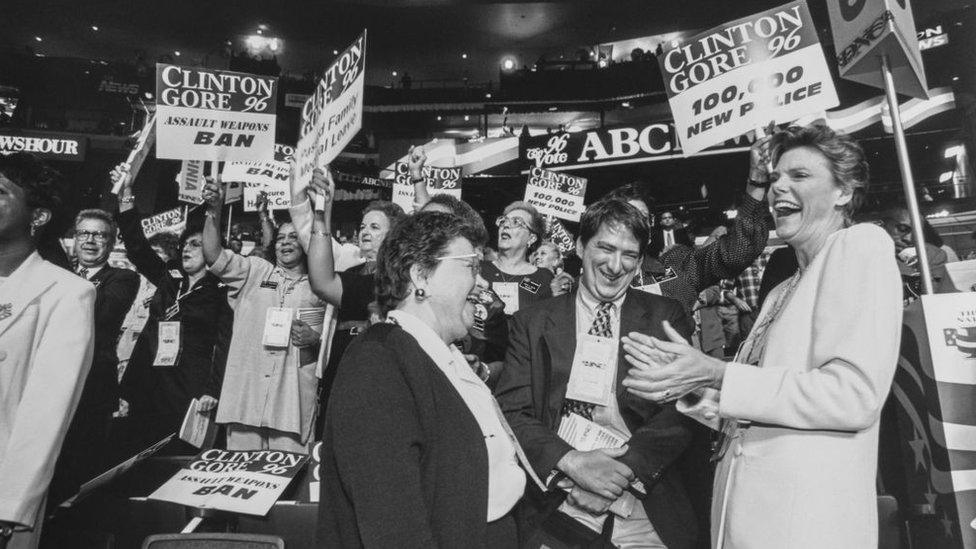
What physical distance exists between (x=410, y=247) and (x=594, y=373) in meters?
0.94

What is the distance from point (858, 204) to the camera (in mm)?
1851

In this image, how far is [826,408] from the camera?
1.45 meters

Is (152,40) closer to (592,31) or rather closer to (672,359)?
(592,31)

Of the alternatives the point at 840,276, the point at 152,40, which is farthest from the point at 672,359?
the point at 152,40

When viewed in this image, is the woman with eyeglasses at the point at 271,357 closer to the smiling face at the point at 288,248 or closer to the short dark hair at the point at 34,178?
the smiling face at the point at 288,248

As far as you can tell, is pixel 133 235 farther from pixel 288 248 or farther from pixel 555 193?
A: pixel 555 193

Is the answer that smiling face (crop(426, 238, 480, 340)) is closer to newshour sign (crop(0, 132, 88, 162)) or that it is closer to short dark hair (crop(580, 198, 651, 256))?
short dark hair (crop(580, 198, 651, 256))

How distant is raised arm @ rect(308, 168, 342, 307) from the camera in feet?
10.2

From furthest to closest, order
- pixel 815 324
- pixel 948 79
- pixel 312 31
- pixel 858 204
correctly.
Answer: pixel 312 31 → pixel 948 79 → pixel 858 204 → pixel 815 324

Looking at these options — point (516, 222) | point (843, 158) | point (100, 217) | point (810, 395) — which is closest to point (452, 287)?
point (810, 395)

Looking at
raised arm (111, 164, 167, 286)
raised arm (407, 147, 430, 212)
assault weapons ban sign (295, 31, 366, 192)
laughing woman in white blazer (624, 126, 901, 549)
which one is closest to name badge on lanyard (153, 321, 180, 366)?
raised arm (111, 164, 167, 286)

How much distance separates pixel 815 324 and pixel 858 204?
54 centimetres

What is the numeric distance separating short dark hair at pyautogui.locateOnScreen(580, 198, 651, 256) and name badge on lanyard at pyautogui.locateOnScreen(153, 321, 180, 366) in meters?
3.68

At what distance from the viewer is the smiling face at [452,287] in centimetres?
184
